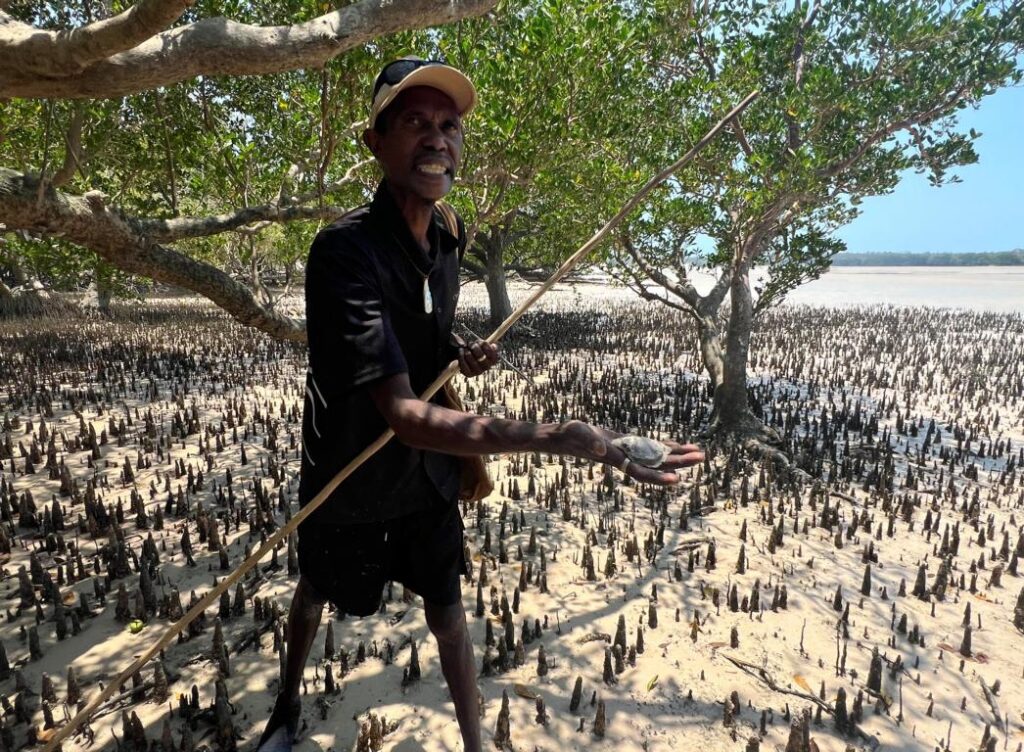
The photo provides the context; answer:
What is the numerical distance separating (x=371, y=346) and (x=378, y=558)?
90 centimetres

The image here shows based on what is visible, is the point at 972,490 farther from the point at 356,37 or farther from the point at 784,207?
the point at 356,37

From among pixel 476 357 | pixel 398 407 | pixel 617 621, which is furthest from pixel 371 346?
pixel 617 621

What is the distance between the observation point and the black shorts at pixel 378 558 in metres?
1.99

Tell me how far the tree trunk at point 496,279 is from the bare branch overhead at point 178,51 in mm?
12242

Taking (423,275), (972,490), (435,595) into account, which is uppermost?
(423,275)

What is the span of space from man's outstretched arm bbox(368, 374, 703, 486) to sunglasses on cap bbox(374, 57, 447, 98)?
35.6 inches

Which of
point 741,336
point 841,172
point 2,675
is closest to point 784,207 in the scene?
point 841,172

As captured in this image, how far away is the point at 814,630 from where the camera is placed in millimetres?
3445

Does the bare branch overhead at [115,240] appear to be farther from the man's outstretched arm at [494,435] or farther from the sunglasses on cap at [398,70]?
the man's outstretched arm at [494,435]

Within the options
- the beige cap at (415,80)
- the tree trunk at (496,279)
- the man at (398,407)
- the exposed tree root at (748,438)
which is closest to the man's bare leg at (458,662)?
the man at (398,407)

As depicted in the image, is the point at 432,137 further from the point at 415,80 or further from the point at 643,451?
the point at 643,451

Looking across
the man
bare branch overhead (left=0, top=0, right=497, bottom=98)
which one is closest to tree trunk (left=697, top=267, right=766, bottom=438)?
the man

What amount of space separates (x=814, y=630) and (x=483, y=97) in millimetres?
4535

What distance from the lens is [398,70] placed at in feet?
5.65
